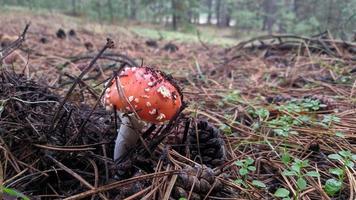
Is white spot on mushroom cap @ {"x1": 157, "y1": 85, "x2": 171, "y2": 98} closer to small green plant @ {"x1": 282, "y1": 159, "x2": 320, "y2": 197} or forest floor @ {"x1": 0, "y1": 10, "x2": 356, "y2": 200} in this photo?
forest floor @ {"x1": 0, "y1": 10, "x2": 356, "y2": 200}

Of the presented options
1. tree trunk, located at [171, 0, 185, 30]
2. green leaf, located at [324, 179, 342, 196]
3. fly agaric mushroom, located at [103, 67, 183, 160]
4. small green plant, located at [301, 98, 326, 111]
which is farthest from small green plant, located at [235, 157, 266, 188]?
tree trunk, located at [171, 0, 185, 30]

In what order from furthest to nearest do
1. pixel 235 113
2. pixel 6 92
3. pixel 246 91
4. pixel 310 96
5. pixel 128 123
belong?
pixel 246 91
pixel 310 96
pixel 235 113
pixel 6 92
pixel 128 123

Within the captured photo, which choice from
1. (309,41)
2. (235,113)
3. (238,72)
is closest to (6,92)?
(235,113)

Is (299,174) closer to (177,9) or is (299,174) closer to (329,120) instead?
(329,120)

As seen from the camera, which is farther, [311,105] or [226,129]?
[311,105]

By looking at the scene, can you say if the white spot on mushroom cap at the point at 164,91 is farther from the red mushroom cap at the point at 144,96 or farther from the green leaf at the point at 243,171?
the green leaf at the point at 243,171

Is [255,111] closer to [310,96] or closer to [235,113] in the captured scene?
[235,113]

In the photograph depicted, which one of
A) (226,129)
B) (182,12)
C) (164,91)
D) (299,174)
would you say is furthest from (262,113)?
(182,12)
